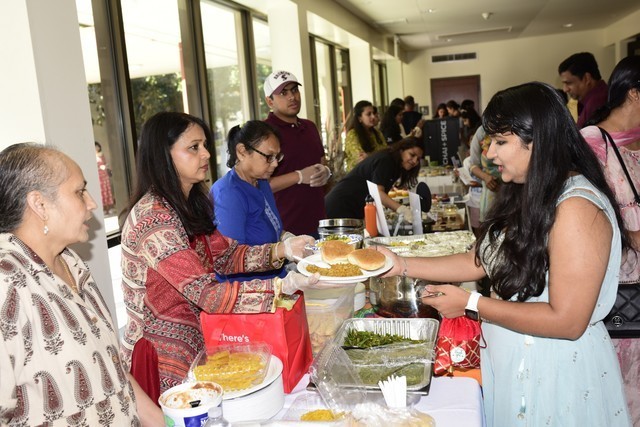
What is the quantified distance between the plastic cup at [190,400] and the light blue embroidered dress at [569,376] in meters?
0.77

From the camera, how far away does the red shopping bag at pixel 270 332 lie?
4.51 feet

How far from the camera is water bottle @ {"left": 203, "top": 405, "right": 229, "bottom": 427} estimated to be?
3.48 feet

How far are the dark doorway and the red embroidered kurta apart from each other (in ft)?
43.8

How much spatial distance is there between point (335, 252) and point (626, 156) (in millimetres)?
1285

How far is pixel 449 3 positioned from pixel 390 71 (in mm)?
5523

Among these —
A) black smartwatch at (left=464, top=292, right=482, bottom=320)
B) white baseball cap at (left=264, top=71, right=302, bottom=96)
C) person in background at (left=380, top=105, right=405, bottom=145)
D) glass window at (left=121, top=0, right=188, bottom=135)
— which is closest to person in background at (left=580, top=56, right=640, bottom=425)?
black smartwatch at (left=464, top=292, right=482, bottom=320)

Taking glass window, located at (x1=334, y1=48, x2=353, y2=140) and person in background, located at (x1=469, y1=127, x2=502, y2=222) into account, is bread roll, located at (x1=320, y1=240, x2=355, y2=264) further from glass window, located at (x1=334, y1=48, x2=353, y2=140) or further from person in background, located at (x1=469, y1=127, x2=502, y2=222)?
glass window, located at (x1=334, y1=48, x2=353, y2=140)

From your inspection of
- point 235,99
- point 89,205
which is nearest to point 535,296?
point 89,205

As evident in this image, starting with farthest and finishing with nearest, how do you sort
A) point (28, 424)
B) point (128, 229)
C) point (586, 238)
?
point (128, 229), point (586, 238), point (28, 424)

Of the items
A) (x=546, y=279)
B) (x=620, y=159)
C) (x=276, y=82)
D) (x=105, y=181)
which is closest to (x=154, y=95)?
(x=105, y=181)

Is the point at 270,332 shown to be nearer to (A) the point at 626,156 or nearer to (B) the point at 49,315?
(B) the point at 49,315

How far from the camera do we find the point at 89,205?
1291 millimetres

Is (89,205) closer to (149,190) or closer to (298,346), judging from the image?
(149,190)

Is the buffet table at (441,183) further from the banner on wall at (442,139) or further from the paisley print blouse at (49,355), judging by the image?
the paisley print blouse at (49,355)
